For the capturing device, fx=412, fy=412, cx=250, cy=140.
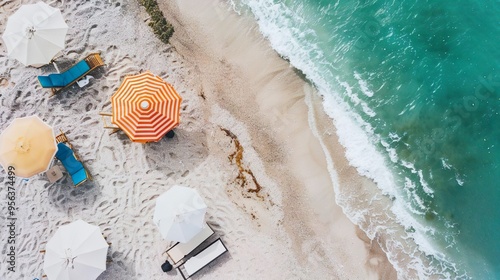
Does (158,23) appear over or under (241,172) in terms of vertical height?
over

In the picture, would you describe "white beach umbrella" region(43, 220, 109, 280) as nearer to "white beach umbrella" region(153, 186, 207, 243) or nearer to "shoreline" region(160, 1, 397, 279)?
"white beach umbrella" region(153, 186, 207, 243)

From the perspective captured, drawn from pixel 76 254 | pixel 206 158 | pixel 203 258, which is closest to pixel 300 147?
pixel 206 158

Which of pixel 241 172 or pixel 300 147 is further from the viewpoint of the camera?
pixel 300 147

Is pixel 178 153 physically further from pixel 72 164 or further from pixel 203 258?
pixel 203 258

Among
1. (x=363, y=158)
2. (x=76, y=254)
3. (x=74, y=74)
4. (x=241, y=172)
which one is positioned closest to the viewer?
(x=76, y=254)

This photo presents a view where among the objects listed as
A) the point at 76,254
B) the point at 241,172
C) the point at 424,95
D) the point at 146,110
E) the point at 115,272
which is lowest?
the point at 115,272

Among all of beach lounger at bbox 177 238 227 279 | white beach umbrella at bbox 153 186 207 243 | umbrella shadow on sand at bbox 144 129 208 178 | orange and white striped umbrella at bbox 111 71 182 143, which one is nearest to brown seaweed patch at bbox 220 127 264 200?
umbrella shadow on sand at bbox 144 129 208 178

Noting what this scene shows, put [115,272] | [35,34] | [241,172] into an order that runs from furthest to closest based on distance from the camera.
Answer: [241,172] → [115,272] → [35,34]
